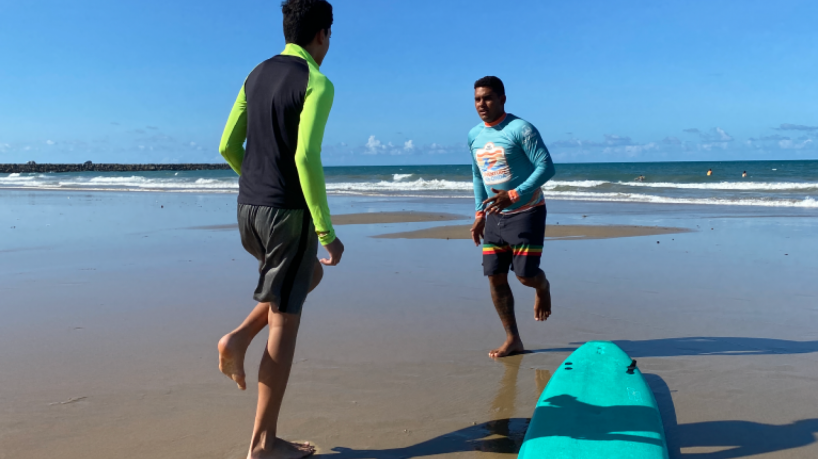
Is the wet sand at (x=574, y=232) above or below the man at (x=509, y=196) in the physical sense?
below

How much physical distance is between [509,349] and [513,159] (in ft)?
3.73

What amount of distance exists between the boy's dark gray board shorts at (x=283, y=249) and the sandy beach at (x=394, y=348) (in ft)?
2.32

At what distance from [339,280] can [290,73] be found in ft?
12.6

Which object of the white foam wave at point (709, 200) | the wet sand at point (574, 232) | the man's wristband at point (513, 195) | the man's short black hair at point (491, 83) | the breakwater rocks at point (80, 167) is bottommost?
the wet sand at point (574, 232)

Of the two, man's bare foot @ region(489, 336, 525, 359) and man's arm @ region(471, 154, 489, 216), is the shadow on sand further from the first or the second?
man's arm @ region(471, 154, 489, 216)

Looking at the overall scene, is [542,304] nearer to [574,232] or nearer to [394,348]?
[394,348]

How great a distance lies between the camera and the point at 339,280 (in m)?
5.90

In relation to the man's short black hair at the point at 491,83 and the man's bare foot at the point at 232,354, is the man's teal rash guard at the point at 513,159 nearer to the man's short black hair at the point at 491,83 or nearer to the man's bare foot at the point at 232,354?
the man's short black hair at the point at 491,83

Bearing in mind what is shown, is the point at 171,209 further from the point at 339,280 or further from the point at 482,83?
the point at 482,83

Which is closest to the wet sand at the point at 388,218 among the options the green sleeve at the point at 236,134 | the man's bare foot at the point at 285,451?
the green sleeve at the point at 236,134

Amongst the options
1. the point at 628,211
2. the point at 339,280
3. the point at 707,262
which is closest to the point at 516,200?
the point at 339,280

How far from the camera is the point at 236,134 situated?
8.04 feet

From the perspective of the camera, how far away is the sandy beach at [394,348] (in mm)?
2699

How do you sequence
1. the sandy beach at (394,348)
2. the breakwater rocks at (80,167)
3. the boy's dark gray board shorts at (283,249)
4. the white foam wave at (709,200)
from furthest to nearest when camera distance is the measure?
the breakwater rocks at (80,167)
the white foam wave at (709,200)
the sandy beach at (394,348)
the boy's dark gray board shorts at (283,249)
